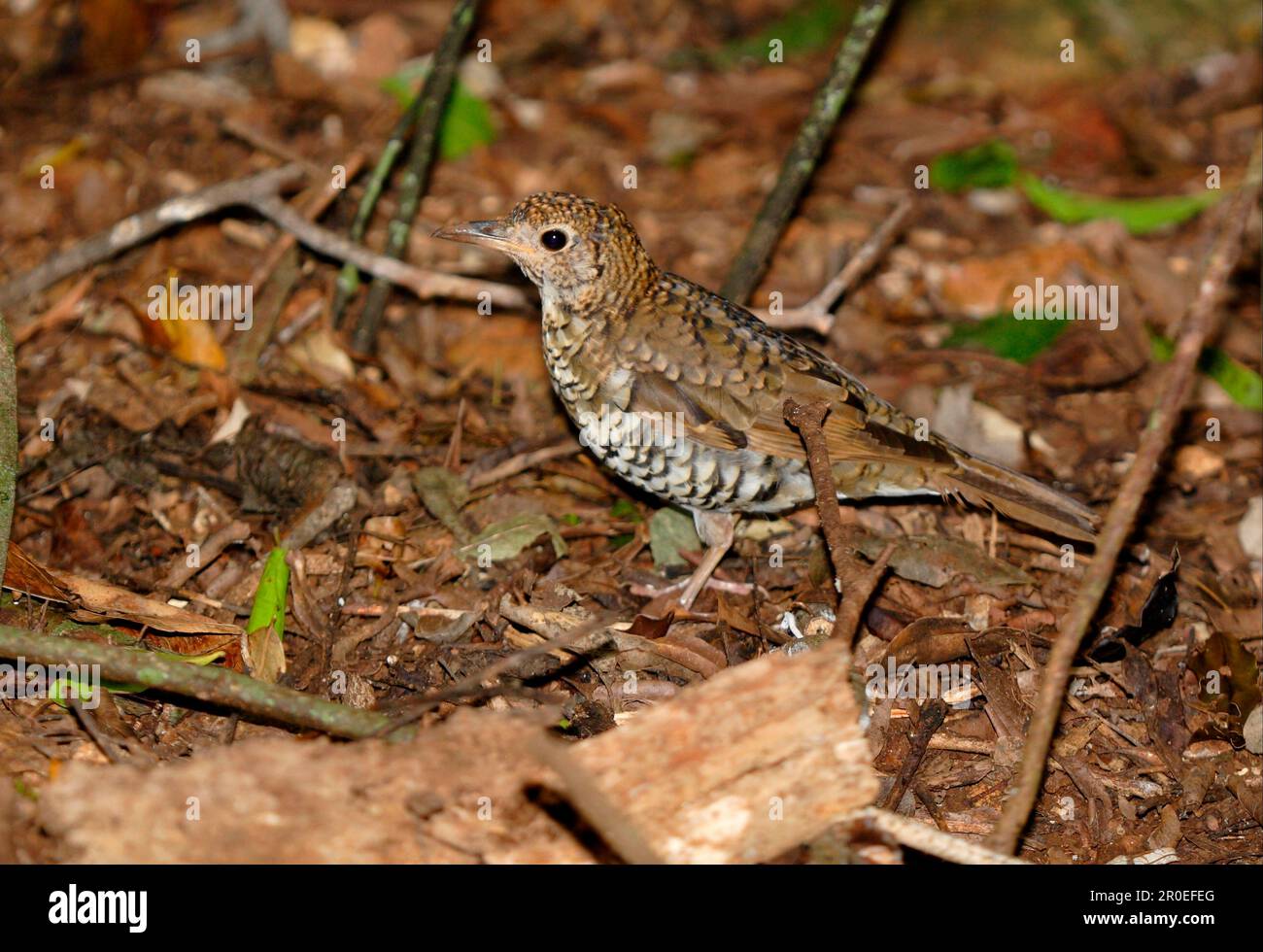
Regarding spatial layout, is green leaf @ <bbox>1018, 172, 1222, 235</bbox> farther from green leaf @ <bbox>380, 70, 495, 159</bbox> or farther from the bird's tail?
green leaf @ <bbox>380, 70, 495, 159</bbox>

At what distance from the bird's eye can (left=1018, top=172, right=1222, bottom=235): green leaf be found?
10.9 ft

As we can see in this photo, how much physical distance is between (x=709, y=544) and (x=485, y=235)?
1.52 metres

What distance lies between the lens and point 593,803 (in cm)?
280

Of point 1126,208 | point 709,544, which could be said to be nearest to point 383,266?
point 709,544

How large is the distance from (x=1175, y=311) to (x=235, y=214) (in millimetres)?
4755

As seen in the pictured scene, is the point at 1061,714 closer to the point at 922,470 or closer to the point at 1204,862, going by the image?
the point at 1204,862

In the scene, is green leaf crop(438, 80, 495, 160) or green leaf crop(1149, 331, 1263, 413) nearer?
green leaf crop(1149, 331, 1263, 413)

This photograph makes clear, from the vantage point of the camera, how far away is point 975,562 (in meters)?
4.86

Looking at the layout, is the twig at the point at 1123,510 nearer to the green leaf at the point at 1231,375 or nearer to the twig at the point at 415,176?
the green leaf at the point at 1231,375

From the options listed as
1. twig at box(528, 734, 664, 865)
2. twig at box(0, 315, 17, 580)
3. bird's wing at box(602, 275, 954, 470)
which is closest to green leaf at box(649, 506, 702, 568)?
bird's wing at box(602, 275, 954, 470)

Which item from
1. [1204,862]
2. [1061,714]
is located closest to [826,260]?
[1061,714]

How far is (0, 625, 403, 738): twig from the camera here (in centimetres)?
344

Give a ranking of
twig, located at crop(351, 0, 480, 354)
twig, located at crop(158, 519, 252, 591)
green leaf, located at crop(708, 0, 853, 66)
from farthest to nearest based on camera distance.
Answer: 1. green leaf, located at crop(708, 0, 853, 66)
2. twig, located at crop(351, 0, 480, 354)
3. twig, located at crop(158, 519, 252, 591)

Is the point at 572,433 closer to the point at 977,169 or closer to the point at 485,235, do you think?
the point at 485,235
